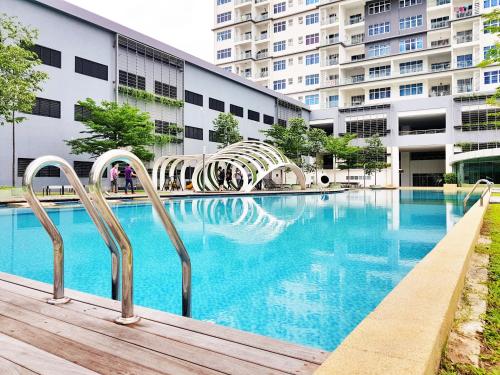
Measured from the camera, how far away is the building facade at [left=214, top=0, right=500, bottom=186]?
36.2 m

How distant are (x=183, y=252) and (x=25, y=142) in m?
19.7

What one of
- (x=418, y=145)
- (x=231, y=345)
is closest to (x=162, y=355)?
(x=231, y=345)

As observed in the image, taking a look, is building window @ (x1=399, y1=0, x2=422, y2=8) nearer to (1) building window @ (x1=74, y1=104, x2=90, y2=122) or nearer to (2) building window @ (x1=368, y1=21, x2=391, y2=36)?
(2) building window @ (x1=368, y1=21, x2=391, y2=36)

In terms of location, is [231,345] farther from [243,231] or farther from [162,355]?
[243,231]

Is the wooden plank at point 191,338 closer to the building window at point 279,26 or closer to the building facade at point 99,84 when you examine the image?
the building facade at point 99,84

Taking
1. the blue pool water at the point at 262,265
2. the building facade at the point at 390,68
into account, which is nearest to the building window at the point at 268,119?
the building facade at the point at 390,68

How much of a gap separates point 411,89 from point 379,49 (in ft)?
19.9

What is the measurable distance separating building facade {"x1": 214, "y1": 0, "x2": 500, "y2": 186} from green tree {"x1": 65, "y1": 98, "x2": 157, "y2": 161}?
25.3m

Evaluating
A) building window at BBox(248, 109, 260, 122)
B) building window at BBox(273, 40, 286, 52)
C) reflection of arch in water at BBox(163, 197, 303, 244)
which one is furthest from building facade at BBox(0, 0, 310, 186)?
building window at BBox(273, 40, 286, 52)

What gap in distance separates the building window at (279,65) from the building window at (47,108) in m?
33.4

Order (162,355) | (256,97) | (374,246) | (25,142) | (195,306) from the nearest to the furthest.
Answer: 1. (162,355)
2. (195,306)
3. (374,246)
4. (25,142)
5. (256,97)

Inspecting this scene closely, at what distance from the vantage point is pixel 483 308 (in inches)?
107

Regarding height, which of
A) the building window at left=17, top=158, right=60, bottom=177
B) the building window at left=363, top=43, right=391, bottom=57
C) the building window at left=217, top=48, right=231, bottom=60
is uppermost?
the building window at left=217, top=48, right=231, bottom=60

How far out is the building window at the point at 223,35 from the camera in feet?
170
